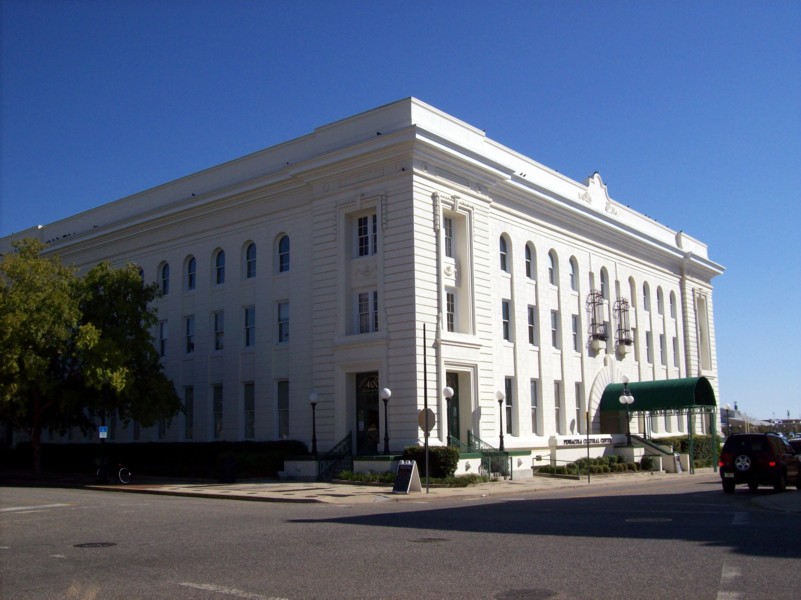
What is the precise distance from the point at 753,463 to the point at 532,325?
18178 mm

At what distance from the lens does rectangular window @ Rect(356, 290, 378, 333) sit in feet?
112

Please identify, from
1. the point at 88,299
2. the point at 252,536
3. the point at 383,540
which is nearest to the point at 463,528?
the point at 383,540

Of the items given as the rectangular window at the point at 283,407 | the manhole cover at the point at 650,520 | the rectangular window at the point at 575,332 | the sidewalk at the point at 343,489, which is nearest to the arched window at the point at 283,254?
the rectangular window at the point at 283,407

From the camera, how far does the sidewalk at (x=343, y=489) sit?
77.5 feet

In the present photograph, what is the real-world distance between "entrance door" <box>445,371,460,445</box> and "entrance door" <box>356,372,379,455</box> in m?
3.02

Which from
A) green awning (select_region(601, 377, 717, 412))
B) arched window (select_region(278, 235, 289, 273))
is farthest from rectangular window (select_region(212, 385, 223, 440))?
green awning (select_region(601, 377, 717, 412))

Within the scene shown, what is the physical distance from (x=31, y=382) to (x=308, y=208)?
13.7 m

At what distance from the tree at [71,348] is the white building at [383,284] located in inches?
184

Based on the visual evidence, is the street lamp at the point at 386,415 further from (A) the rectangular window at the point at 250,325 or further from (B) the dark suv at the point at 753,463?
(B) the dark suv at the point at 753,463

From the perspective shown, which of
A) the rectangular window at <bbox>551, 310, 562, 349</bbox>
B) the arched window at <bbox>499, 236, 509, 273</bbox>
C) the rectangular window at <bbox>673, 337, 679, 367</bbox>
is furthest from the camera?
the rectangular window at <bbox>673, 337, 679, 367</bbox>

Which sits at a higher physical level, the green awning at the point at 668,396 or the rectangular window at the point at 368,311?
the rectangular window at the point at 368,311

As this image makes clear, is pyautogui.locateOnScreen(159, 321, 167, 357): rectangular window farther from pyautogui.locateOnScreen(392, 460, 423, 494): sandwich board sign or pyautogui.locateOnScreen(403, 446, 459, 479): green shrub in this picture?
pyautogui.locateOnScreen(392, 460, 423, 494): sandwich board sign

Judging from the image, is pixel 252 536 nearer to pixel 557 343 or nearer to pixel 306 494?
pixel 306 494

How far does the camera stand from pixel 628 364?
1930 inches
